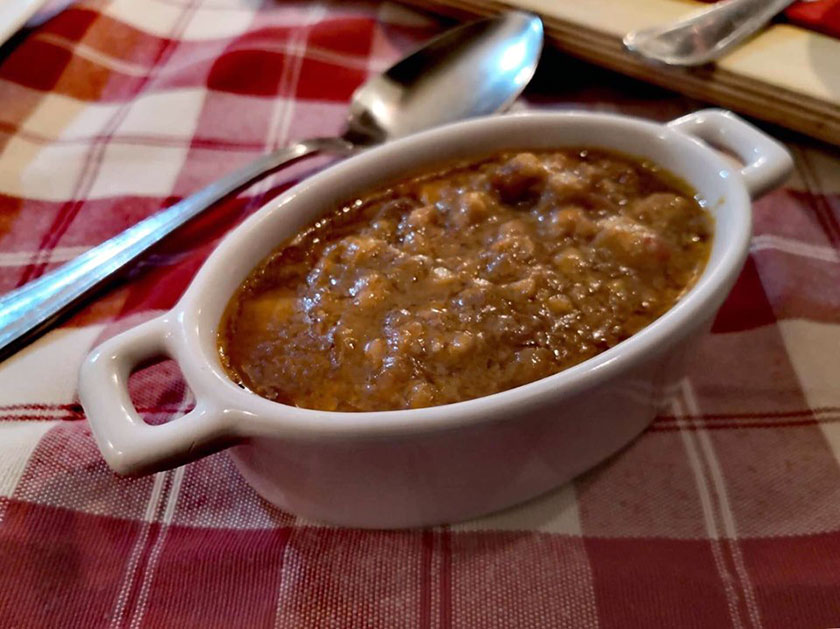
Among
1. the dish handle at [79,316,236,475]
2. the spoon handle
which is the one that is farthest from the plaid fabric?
the dish handle at [79,316,236,475]

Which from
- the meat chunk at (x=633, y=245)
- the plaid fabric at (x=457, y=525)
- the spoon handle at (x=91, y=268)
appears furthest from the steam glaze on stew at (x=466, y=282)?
the spoon handle at (x=91, y=268)

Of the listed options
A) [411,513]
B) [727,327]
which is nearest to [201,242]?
[411,513]

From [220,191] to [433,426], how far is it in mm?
492

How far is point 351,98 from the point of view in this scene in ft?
3.38

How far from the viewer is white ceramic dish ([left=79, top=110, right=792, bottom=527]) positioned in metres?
0.43

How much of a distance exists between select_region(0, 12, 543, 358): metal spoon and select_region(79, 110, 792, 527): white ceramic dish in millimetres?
230

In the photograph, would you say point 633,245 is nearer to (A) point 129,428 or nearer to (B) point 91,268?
(A) point 129,428

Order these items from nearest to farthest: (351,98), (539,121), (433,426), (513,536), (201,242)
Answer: (433,426) → (513,536) → (539,121) → (201,242) → (351,98)

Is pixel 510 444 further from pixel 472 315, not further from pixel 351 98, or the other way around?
pixel 351 98

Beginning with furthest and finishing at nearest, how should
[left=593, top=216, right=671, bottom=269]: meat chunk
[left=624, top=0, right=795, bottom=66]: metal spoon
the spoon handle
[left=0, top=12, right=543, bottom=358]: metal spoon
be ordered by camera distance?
1. [left=624, top=0, right=795, bottom=66]: metal spoon
2. [left=0, top=12, right=543, bottom=358]: metal spoon
3. the spoon handle
4. [left=593, top=216, right=671, bottom=269]: meat chunk

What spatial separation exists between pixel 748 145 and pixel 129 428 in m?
0.53

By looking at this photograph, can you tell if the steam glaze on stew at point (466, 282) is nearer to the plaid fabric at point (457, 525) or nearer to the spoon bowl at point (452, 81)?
the plaid fabric at point (457, 525)

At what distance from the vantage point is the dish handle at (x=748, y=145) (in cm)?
60

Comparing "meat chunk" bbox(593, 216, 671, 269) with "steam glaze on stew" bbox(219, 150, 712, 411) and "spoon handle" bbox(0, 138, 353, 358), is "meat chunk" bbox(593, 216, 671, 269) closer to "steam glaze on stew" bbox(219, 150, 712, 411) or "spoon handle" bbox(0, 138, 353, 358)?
"steam glaze on stew" bbox(219, 150, 712, 411)
